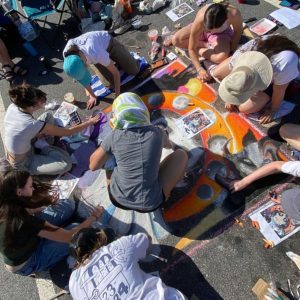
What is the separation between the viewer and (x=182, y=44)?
513 centimetres

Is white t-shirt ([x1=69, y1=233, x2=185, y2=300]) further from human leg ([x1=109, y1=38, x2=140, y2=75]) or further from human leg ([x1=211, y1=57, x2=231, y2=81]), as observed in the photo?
human leg ([x1=109, y1=38, x2=140, y2=75])

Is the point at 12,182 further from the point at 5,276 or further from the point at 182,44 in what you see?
the point at 182,44

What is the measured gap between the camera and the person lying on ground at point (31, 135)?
3.82 m

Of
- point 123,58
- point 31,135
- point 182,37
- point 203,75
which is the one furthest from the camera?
point 182,37

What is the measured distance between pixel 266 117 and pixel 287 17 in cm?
198

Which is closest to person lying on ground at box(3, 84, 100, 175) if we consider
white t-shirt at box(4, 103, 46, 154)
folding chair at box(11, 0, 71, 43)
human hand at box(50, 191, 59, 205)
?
white t-shirt at box(4, 103, 46, 154)

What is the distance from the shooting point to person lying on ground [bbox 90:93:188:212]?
317 centimetres

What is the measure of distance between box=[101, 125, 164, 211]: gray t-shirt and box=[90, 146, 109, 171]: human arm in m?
0.10

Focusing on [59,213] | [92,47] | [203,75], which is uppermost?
[92,47]

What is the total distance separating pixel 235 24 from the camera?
4.49 m

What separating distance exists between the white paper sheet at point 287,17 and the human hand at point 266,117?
1.69 metres

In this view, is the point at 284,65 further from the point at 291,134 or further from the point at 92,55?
the point at 92,55

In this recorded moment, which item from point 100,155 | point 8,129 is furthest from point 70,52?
point 100,155

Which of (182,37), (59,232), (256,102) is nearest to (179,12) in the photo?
(182,37)
